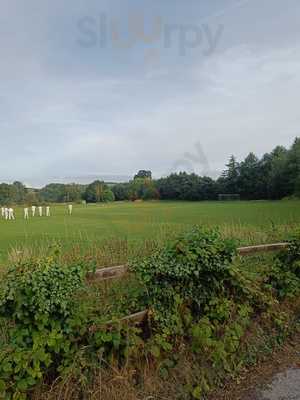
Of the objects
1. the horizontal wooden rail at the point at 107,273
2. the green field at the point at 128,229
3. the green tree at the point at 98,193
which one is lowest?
the green field at the point at 128,229

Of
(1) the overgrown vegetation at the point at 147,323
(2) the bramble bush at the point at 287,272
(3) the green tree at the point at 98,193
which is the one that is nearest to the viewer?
(1) the overgrown vegetation at the point at 147,323

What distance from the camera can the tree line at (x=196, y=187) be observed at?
78.4 meters

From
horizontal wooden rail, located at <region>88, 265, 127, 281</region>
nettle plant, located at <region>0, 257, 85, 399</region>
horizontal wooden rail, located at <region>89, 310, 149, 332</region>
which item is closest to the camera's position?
nettle plant, located at <region>0, 257, 85, 399</region>

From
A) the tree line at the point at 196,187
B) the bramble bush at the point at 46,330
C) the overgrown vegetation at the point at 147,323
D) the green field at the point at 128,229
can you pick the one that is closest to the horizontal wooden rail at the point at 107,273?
the overgrown vegetation at the point at 147,323

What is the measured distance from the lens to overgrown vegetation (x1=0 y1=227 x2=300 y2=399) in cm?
243

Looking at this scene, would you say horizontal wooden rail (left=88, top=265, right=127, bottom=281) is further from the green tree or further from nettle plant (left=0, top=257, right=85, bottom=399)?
the green tree

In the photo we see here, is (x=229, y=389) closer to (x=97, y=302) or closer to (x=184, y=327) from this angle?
(x=184, y=327)

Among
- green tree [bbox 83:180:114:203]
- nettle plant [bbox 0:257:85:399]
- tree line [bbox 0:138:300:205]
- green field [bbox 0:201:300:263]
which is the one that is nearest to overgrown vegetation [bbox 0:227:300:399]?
nettle plant [bbox 0:257:85:399]

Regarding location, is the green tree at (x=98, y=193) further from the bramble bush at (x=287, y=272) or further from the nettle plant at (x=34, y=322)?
the nettle plant at (x=34, y=322)

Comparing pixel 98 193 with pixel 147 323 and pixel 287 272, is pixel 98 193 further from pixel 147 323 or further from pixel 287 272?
pixel 147 323

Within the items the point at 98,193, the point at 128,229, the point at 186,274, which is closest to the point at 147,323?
the point at 186,274

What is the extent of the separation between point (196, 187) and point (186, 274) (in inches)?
3740

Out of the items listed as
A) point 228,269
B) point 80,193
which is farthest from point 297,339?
point 80,193

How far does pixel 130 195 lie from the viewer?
10506 cm
